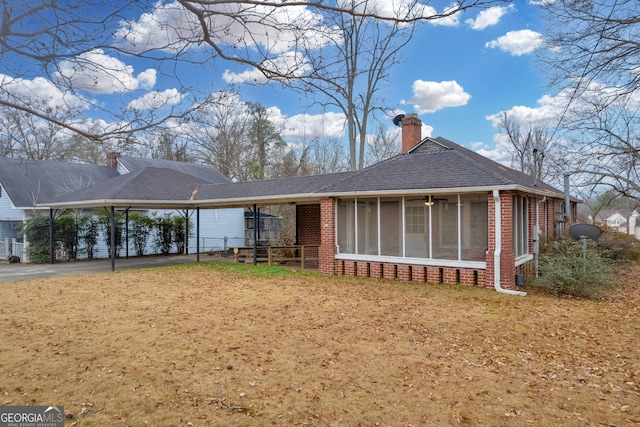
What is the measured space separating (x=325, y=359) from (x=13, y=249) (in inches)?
715

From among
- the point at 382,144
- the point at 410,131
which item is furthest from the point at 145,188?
the point at 382,144

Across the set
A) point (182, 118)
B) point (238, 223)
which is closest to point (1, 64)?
point (182, 118)

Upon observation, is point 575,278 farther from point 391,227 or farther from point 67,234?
point 67,234

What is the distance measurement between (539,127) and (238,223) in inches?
914

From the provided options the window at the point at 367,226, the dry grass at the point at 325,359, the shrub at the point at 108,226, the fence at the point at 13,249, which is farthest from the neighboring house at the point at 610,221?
the fence at the point at 13,249

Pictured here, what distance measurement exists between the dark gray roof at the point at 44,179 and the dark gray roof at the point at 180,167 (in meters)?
1.23

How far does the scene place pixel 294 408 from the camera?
3.56 m

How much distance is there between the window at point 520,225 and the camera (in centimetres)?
997

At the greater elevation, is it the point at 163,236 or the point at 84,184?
the point at 84,184

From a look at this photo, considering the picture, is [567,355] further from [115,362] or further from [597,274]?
[115,362]

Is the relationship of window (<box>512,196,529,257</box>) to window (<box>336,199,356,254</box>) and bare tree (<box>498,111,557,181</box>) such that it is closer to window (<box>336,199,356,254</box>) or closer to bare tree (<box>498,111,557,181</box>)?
window (<box>336,199,356,254</box>)

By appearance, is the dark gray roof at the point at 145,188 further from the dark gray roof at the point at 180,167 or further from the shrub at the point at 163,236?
the dark gray roof at the point at 180,167

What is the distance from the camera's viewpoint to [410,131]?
1398cm

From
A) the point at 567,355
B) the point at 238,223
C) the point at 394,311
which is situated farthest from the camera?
the point at 238,223
